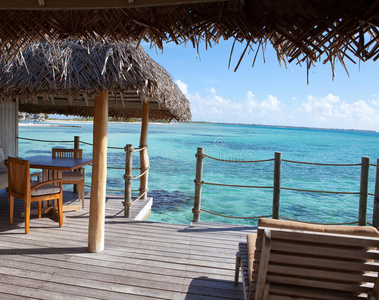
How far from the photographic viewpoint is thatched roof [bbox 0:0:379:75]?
136 centimetres

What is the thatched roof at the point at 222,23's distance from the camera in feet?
4.46

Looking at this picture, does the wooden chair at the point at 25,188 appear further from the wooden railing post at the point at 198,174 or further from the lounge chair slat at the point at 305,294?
the lounge chair slat at the point at 305,294

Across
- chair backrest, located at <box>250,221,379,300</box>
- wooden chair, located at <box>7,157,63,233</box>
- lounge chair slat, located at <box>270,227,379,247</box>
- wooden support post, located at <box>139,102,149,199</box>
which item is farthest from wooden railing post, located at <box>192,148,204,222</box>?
lounge chair slat, located at <box>270,227,379,247</box>

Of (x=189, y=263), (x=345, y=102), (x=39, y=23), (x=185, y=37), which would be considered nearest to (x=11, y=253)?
(x=189, y=263)

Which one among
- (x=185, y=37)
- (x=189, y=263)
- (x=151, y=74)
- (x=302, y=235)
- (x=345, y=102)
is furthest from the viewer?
(x=345, y=102)

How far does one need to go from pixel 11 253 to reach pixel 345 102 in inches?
2427

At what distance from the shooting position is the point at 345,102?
54938 millimetres

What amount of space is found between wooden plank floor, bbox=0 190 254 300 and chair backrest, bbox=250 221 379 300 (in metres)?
0.71

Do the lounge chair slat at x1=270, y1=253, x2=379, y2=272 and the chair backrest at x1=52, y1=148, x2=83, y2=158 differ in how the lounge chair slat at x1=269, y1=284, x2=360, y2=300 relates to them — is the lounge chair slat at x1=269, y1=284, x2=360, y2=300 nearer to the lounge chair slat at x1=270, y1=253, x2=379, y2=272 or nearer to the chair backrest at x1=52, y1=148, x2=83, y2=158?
the lounge chair slat at x1=270, y1=253, x2=379, y2=272

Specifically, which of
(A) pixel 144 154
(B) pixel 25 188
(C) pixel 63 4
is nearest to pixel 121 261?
(B) pixel 25 188

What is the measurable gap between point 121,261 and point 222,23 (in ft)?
6.85

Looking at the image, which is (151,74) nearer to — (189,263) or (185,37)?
(185,37)

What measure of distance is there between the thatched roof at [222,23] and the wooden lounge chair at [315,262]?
0.90 m

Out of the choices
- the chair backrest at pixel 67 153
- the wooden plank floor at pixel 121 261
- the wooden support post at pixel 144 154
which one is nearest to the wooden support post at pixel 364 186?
the wooden plank floor at pixel 121 261
